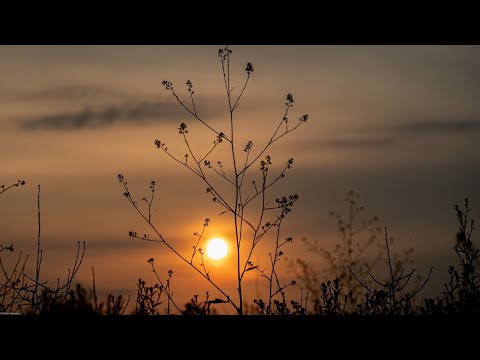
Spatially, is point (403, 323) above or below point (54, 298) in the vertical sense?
below

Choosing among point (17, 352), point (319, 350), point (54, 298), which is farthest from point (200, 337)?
point (54, 298)

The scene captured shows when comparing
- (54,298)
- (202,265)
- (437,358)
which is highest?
(202,265)

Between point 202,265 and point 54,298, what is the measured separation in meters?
1.33

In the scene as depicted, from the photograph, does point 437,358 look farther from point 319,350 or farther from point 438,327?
point 319,350

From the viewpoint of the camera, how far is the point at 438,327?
5.40 ft

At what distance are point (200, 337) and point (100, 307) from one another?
2.24m

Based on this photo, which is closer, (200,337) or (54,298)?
(200,337)
